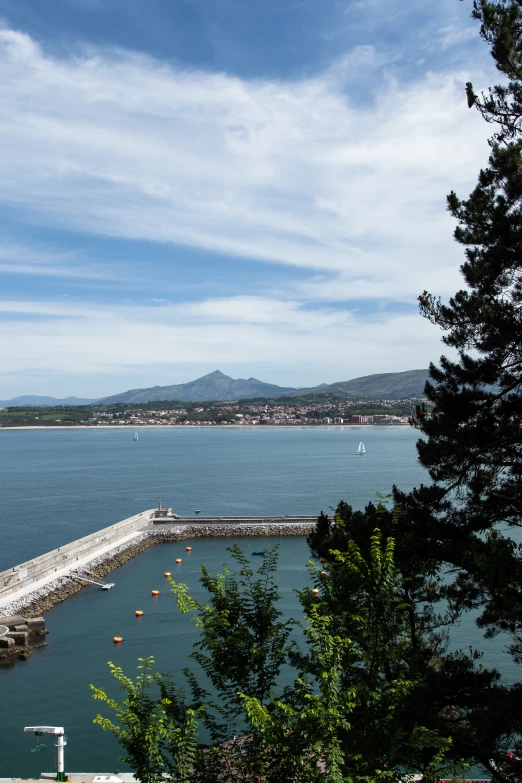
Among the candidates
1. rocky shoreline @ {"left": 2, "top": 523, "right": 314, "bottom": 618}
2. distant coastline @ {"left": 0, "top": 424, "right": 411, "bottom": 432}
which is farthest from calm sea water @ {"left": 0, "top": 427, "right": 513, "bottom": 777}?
distant coastline @ {"left": 0, "top": 424, "right": 411, "bottom": 432}

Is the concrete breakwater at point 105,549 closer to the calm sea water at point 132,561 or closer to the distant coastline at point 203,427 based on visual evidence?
the calm sea water at point 132,561

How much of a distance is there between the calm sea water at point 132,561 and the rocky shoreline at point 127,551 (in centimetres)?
62

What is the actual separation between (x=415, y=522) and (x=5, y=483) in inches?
2316

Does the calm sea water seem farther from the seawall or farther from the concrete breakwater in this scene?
the seawall

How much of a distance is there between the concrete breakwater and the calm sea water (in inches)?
33.0

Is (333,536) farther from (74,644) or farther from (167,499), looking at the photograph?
(167,499)

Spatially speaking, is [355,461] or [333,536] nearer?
[333,536]

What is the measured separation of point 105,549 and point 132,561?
1.48m

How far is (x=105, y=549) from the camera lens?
30625 millimetres

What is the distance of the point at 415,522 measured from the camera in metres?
7.76

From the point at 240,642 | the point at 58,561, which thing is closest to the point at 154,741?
the point at 240,642

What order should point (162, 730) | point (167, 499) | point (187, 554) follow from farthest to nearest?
point (167, 499) → point (187, 554) → point (162, 730)

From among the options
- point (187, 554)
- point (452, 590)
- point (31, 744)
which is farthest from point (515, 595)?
point (187, 554)

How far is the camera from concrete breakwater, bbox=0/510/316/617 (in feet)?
75.3
